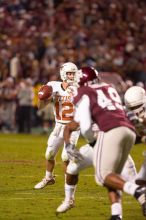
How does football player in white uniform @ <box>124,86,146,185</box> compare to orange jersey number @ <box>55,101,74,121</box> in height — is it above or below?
above

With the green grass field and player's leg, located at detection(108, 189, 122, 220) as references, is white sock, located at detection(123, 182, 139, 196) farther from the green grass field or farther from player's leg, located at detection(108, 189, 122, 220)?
the green grass field

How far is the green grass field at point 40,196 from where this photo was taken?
7.48 meters

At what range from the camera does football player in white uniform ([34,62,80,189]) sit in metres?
9.45

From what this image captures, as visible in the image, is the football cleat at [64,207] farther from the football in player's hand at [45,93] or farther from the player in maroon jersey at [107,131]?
the football in player's hand at [45,93]

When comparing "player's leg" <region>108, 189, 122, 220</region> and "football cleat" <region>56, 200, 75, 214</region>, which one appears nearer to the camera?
"player's leg" <region>108, 189, 122, 220</region>

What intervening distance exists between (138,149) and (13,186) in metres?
6.74

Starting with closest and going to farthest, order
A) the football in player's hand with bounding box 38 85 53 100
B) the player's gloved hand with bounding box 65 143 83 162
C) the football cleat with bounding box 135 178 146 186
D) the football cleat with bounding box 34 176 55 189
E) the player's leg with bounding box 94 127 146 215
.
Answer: the player's leg with bounding box 94 127 146 215 < the player's gloved hand with bounding box 65 143 83 162 < the football cleat with bounding box 135 178 146 186 < the football in player's hand with bounding box 38 85 53 100 < the football cleat with bounding box 34 176 55 189

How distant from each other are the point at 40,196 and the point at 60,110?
138 cm

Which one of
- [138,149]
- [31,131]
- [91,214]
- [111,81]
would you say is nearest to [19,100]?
[31,131]

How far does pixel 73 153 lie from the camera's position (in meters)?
6.98

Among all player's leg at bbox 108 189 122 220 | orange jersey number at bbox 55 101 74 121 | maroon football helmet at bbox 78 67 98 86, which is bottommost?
player's leg at bbox 108 189 122 220

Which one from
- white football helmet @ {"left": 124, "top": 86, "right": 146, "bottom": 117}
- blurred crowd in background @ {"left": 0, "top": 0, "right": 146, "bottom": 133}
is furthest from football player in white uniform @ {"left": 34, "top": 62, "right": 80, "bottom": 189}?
blurred crowd in background @ {"left": 0, "top": 0, "right": 146, "bottom": 133}

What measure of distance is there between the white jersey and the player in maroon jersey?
269 centimetres

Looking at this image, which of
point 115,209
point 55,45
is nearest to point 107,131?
point 115,209
